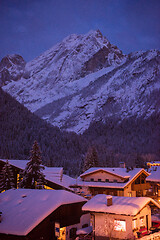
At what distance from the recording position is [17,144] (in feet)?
382

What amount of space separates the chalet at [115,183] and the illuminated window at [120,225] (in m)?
20.1

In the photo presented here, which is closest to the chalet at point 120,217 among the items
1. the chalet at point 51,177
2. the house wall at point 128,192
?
the chalet at point 51,177

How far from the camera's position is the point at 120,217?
2155cm

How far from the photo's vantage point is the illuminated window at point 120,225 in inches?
848

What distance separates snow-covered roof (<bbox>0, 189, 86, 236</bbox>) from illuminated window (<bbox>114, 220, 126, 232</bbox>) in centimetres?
530

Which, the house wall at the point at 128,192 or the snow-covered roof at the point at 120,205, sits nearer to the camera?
the snow-covered roof at the point at 120,205

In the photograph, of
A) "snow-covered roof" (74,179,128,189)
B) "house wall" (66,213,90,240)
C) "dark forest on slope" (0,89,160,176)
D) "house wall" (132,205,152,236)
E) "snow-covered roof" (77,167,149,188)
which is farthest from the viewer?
"dark forest on slope" (0,89,160,176)

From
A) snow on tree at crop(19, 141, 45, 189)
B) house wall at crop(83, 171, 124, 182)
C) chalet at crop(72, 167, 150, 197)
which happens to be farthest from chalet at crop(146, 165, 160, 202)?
snow on tree at crop(19, 141, 45, 189)

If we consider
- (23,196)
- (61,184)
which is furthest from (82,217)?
(61,184)

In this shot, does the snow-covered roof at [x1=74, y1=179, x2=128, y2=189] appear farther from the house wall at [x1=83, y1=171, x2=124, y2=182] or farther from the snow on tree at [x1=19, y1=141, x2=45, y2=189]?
the snow on tree at [x1=19, y1=141, x2=45, y2=189]

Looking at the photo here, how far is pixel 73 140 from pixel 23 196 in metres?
121

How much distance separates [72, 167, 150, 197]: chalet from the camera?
42.6 meters

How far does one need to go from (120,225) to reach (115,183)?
2203 centimetres

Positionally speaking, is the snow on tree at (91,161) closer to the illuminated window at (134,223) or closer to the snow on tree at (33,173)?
the snow on tree at (33,173)
